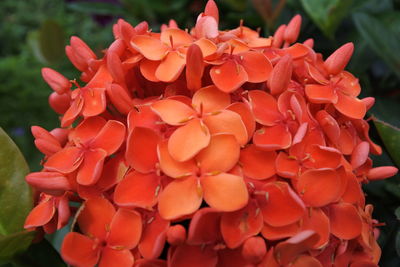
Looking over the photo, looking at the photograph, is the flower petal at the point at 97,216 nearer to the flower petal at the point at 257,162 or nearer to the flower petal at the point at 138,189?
the flower petal at the point at 138,189

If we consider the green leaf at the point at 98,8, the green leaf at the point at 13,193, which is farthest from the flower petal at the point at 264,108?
the green leaf at the point at 98,8

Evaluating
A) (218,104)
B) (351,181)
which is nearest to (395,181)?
(351,181)

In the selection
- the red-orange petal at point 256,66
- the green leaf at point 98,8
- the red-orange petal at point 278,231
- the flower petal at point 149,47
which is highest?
the flower petal at point 149,47

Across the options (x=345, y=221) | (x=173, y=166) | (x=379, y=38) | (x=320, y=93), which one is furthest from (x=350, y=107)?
(x=379, y=38)

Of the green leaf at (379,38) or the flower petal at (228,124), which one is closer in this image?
the flower petal at (228,124)

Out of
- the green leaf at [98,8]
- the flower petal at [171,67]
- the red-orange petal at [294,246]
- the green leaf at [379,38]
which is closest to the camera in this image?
the red-orange petal at [294,246]

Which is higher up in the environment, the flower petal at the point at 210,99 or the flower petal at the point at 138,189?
the flower petal at the point at 210,99
